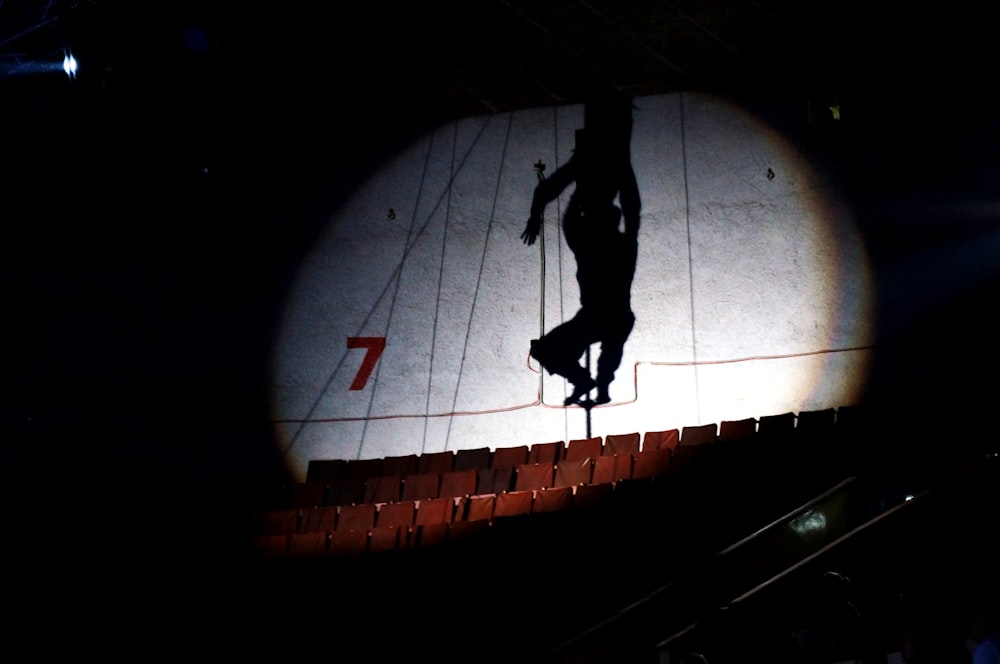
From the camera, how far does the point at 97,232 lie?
3143 mm

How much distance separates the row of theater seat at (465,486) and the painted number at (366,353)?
36cm

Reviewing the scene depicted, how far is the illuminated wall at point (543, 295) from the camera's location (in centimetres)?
259

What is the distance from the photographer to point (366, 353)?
291 centimetres

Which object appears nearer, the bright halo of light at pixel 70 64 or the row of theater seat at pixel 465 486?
the row of theater seat at pixel 465 486

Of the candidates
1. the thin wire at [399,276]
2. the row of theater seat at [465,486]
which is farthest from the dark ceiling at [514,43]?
the row of theater seat at [465,486]

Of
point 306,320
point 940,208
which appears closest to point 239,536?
Result: point 306,320

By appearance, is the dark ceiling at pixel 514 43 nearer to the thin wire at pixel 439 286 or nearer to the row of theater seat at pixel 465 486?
the thin wire at pixel 439 286

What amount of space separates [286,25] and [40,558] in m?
→ 1.47

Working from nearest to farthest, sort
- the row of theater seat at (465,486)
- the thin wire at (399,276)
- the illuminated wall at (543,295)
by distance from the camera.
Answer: the row of theater seat at (465,486) < the illuminated wall at (543,295) < the thin wire at (399,276)

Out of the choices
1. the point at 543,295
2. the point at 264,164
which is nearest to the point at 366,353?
the point at 543,295

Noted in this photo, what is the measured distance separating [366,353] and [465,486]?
80 cm

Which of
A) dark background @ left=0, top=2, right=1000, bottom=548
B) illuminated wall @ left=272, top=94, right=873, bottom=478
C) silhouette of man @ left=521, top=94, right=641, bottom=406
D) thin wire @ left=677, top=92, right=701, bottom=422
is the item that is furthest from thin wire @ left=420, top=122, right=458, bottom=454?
thin wire @ left=677, top=92, right=701, bottom=422

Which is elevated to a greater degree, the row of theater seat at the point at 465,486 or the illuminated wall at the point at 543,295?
the illuminated wall at the point at 543,295

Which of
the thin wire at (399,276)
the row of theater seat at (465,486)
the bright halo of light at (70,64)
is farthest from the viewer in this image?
the thin wire at (399,276)
